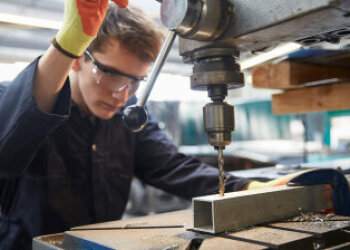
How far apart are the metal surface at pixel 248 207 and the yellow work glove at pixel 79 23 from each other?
0.48 m

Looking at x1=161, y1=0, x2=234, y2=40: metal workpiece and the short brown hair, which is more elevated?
the short brown hair

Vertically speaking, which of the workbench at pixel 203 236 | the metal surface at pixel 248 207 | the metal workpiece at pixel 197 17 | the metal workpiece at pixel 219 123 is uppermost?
the metal workpiece at pixel 197 17

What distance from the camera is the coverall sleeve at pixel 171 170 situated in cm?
144

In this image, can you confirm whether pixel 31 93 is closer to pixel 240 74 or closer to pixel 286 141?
pixel 240 74

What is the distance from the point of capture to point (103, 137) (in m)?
1.50

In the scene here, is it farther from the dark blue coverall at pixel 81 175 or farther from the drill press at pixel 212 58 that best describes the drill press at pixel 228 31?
the dark blue coverall at pixel 81 175

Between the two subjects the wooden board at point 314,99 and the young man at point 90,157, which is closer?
the young man at point 90,157

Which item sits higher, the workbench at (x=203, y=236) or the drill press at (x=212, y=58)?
the drill press at (x=212, y=58)

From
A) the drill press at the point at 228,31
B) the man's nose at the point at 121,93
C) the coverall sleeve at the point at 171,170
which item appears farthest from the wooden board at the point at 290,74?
the drill press at the point at 228,31

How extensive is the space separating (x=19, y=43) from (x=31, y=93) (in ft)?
9.82

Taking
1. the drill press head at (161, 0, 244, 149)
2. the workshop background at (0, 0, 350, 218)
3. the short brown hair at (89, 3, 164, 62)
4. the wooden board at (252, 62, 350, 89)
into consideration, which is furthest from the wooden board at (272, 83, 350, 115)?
the workshop background at (0, 0, 350, 218)

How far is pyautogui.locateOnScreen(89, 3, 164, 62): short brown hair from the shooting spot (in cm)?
135

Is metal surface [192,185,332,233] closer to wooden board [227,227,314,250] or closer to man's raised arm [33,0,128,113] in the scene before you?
wooden board [227,227,314,250]

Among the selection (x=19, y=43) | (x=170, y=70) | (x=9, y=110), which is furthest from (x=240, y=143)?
(x=9, y=110)
